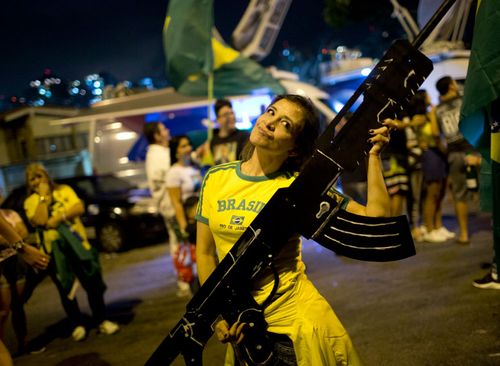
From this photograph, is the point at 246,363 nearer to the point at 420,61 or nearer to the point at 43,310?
the point at 420,61

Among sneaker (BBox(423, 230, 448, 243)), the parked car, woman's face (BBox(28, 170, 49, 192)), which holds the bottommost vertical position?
the parked car

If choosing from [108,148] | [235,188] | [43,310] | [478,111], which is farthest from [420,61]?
[108,148]

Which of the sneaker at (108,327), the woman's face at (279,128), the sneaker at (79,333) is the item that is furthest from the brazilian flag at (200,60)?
the woman's face at (279,128)

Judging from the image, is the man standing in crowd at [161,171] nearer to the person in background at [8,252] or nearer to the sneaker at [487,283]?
the person in background at [8,252]

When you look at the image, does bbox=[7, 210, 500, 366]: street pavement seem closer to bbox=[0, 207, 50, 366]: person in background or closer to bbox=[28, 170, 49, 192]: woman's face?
bbox=[0, 207, 50, 366]: person in background

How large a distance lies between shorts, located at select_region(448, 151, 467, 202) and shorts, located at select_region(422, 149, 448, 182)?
0.13m

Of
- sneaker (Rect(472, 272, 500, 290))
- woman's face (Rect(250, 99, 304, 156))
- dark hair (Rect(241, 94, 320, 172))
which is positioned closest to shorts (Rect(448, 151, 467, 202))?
sneaker (Rect(472, 272, 500, 290))

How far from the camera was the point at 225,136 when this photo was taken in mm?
5336

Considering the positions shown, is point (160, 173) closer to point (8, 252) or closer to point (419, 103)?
point (8, 252)

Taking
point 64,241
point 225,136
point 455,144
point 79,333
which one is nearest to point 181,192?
point 225,136

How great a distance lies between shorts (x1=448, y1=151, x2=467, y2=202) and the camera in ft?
18.8

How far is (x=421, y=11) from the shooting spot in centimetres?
303

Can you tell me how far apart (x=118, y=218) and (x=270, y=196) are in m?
8.22

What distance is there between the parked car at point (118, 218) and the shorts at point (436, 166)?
5884 millimetres
